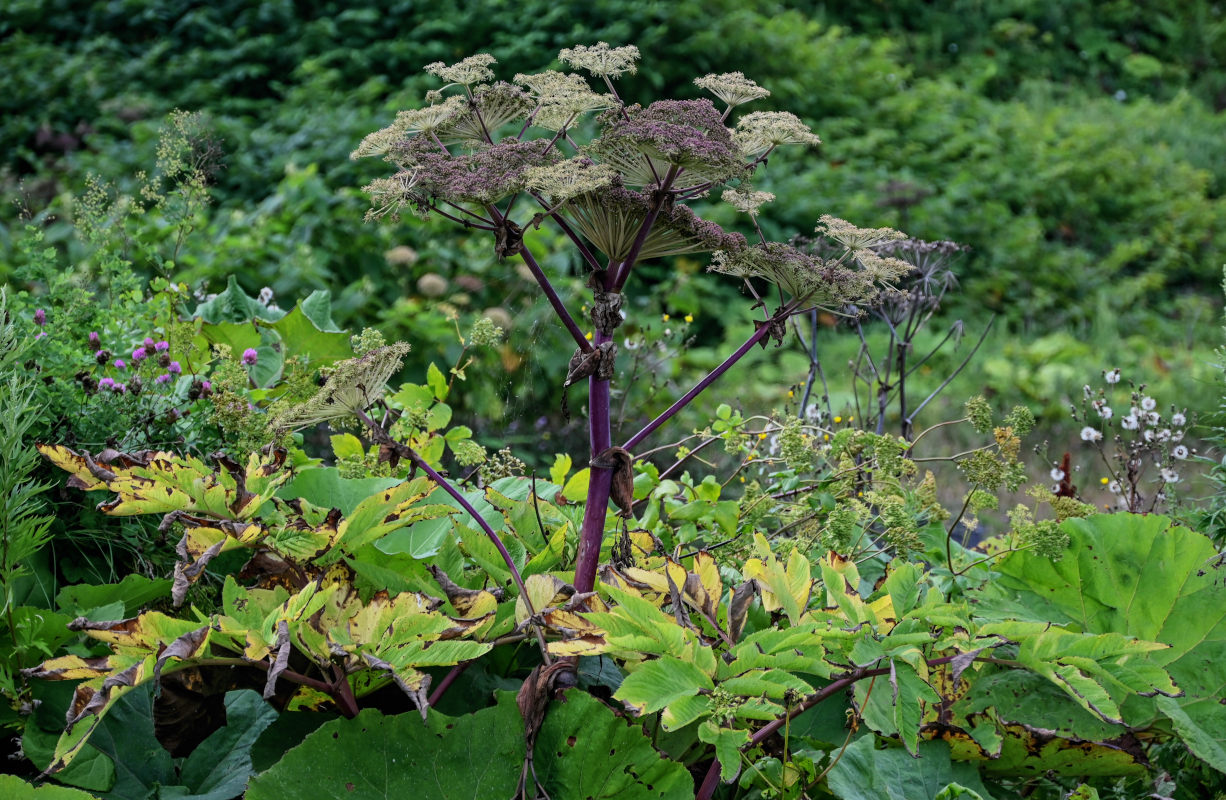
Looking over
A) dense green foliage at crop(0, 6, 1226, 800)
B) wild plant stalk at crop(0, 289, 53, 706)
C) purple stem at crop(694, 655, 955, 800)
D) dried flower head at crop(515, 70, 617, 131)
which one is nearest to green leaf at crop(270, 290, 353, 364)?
dense green foliage at crop(0, 6, 1226, 800)

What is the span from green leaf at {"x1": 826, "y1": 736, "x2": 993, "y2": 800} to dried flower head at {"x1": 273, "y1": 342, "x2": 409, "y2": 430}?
726mm

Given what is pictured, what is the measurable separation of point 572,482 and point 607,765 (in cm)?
64

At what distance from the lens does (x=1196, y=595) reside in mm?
1516

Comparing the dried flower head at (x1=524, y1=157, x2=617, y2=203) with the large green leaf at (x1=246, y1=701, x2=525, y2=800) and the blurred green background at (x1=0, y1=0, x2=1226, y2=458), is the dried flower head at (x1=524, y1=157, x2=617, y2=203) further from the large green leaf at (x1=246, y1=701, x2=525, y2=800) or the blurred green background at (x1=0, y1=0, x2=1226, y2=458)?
the blurred green background at (x1=0, y1=0, x2=1226, y2=458)

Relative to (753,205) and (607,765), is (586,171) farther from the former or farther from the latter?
(607,765)

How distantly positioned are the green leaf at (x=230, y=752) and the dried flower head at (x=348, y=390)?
382 millimetres

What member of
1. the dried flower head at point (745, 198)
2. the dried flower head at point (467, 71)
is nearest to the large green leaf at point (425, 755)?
the dried flower head at point (745, 198)

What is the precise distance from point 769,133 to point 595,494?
0.52 metres

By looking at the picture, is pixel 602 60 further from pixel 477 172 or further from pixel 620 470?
pixel 620 470

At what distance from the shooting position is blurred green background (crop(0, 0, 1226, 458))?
481 centimetres

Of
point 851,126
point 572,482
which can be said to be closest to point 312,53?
point 851,126

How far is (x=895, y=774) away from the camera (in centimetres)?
127

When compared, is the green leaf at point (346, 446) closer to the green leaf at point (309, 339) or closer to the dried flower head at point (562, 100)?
the green leaf at point (309, 339)

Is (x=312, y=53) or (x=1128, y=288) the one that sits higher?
(x=312, y=53)
